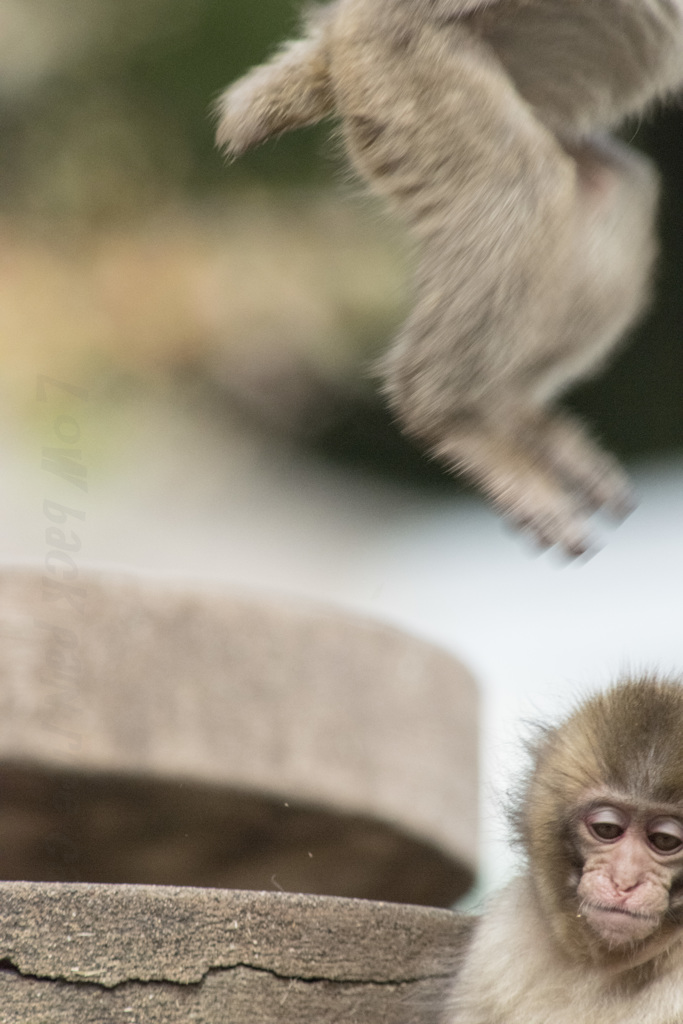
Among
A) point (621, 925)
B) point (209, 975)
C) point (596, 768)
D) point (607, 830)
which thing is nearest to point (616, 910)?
point (621, 925)

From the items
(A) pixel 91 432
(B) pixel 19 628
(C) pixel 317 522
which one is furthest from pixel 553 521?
(C) pixel 317 522

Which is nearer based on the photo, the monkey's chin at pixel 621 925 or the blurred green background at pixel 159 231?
the monkey's chin at pixel 621 925

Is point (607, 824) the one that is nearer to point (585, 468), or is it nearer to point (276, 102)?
point (585, 468)

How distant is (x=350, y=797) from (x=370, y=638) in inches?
20.0

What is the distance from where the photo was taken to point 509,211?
133cm

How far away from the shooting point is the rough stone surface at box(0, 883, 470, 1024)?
2.06 meters

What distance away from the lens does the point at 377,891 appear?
411 centimetres

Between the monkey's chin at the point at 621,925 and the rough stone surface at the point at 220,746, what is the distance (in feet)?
6.32

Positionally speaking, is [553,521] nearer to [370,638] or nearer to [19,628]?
[19,628]

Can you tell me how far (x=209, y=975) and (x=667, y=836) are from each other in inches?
29.8

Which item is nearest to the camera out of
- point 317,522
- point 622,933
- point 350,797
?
point 622,933

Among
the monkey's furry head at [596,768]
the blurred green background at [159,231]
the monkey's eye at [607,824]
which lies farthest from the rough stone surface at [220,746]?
the blurred green background at [159,231]

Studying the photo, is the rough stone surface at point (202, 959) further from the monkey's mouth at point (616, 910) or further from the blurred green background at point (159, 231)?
the blurred green background at point (159, 231)

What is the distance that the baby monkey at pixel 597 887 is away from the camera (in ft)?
6.73
